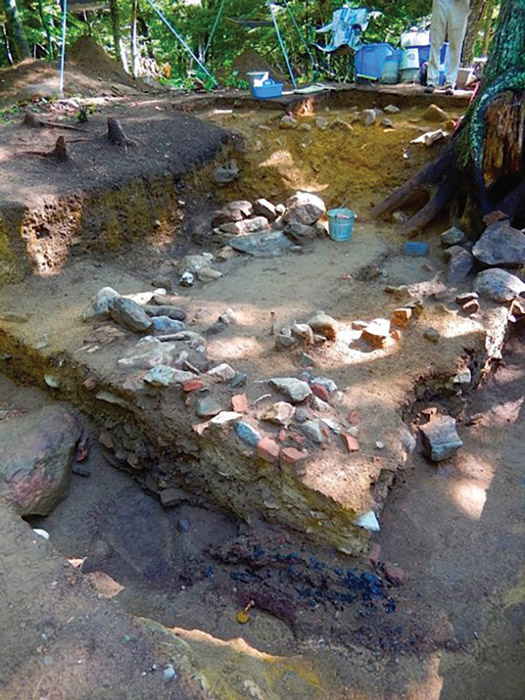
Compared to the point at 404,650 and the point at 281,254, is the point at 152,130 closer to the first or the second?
the point at 281,254

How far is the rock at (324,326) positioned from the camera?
12.8 feet

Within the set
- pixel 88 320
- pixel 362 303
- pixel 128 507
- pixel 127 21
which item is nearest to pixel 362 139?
pixel 362 303

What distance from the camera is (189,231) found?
599 centimetres

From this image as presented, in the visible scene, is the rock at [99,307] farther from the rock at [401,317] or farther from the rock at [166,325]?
the rock at [401,317]

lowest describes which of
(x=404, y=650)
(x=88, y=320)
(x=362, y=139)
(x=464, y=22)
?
(x=404, y=650)

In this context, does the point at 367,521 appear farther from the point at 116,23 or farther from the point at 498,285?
the point at 116,23

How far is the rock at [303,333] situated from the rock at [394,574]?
161cm

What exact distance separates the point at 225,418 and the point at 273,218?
3637 mm

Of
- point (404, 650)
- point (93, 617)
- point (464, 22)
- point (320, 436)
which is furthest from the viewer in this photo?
point (464, 22)

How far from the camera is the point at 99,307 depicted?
4.03 meters

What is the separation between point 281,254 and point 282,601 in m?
3.61

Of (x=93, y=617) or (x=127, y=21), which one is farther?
(x=127, y=21)

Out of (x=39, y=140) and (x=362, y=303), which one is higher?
(x=39, y=140)

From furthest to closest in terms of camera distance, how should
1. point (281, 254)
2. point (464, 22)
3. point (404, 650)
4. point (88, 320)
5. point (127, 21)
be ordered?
1. point (127, 21)
2. point (464, 22)
3. point (281, 254)
4. point (88, 320)
5. point (404, 650)
